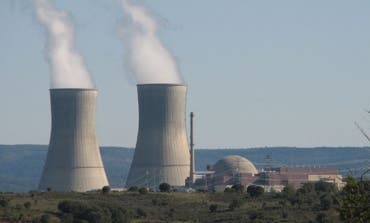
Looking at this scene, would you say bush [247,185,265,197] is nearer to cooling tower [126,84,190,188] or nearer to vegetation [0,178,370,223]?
vegetation [0,178,370,223]

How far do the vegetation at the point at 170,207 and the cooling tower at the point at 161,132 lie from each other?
4.04 meters

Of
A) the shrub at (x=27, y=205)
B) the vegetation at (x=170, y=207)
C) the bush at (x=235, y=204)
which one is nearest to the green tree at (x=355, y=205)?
the vegetation at (x=170, y=207)

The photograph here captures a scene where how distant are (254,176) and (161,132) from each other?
84.8ft

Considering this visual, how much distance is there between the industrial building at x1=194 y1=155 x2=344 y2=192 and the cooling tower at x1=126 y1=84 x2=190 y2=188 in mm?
13058

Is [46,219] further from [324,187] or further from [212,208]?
[324,187]

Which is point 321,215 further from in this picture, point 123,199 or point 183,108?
point 183,108

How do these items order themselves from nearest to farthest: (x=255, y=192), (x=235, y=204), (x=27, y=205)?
(x=27, y=205) → (x=235, y=204) → (x=255, y=192)

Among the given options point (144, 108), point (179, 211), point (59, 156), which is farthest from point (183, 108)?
point (179, 211)

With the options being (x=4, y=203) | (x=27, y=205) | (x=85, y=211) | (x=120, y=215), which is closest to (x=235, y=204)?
(x=120, y=215)

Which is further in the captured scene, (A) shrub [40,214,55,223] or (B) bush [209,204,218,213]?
(B) bush [209,204,218,213]

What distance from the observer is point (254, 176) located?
295ft

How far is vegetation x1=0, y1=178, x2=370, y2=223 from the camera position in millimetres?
49812

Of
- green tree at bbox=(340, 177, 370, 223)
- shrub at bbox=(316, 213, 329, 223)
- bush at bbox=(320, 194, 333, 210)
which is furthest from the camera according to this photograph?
bush at bbox=(320, 194, 333, 210)

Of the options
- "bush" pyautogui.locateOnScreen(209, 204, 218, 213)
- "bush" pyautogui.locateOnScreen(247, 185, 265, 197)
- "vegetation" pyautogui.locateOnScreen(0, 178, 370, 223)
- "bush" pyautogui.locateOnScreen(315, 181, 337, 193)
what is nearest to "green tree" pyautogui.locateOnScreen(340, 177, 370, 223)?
"vegetation" pyautogui.locateOnScreen(0, 178, 370, 223)
